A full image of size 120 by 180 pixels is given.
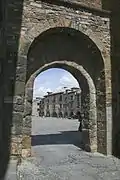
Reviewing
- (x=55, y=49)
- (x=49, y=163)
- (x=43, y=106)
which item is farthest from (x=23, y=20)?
(x=43, y=106)

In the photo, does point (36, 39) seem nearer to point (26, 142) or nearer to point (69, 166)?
point (26, 142)

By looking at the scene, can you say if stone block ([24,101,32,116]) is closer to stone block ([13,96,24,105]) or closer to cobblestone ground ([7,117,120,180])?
stone block ([13,96,24,105])

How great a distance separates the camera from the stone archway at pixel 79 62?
249 inches

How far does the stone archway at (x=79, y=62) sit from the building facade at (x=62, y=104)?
78.7 feet

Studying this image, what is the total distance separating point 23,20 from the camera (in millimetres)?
5730

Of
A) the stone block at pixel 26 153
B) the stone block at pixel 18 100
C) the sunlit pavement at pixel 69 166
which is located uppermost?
the stone block at pixel 18 100

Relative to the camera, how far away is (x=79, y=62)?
6832mm

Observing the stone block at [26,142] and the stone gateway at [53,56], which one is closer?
the stone gateway at [53,56]

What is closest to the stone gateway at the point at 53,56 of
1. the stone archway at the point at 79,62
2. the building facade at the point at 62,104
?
the stone archway at the point at 79,62

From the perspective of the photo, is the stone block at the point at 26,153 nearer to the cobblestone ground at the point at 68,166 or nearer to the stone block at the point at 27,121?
the cobblestone ground at the point at 68,166

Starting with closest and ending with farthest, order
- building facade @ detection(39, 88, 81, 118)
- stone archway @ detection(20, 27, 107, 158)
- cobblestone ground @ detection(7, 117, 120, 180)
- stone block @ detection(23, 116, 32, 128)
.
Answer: cobblestone ground @ detection(7, 117, 120, 180) < stone block @ detection(23, 116, 32, 128) < stone archway @ detection(20, 27, 107, 158) < building facade @ detection(39, 88, 81, 118)

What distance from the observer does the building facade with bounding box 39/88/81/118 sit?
3378 cm

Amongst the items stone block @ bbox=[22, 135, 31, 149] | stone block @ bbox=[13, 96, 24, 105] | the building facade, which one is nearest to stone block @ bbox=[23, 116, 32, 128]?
stone block @ bbox=[22, 135, 31, 149]

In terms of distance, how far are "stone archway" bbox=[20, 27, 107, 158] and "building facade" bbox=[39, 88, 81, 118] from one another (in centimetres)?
2400
